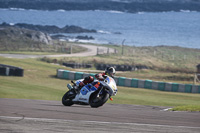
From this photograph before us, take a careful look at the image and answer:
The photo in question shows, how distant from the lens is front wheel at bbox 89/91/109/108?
1322cm

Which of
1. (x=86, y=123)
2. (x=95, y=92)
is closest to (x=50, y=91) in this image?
(x=95, y=92)

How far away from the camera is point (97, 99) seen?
1352 centimetres

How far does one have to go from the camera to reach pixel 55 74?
39000 mm

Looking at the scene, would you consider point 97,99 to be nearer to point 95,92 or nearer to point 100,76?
point 95,92

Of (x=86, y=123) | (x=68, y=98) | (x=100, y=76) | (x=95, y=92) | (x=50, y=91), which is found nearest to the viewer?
(x=86, y=123)

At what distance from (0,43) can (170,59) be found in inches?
1255

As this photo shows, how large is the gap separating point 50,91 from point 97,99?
14190 mm

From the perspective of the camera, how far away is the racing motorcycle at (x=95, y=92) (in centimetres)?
1306

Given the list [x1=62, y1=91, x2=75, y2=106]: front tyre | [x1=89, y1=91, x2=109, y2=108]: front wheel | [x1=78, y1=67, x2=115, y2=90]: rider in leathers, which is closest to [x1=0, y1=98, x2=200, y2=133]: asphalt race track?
[x1=89, y1=91, x2=109, y2=108]: front wheel

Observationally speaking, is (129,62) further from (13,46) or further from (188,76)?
(13,46)

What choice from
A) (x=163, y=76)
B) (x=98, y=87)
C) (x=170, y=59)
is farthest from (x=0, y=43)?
(x=98, y=87)

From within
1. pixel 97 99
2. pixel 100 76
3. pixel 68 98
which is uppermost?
pixel 100 76

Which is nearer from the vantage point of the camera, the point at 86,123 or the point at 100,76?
the point at 86,123

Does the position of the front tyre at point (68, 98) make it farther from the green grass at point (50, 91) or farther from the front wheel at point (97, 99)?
the green grass at point (50, 91)
